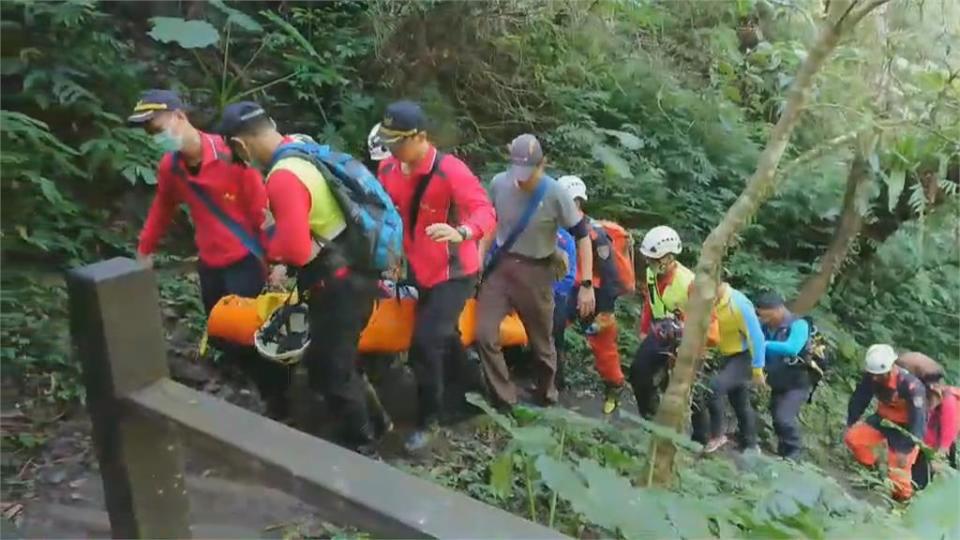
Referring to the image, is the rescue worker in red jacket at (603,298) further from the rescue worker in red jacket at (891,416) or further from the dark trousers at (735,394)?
the rescue worker in red jacket at (891,416)

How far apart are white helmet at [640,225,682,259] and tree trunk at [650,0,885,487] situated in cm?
125

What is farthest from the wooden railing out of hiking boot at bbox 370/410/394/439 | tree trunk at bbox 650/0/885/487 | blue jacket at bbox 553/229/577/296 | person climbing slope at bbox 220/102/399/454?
blue jacket at bbox 553/229/577/296

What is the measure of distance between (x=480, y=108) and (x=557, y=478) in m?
6.49

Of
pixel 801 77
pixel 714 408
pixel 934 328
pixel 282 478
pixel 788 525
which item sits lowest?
pixel 934 328

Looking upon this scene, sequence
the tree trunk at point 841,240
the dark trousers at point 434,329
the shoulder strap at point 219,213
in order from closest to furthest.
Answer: the shoulder strap at point 219,213 → the dark trousers at point 434,329 → the tree trunk at point 841,240

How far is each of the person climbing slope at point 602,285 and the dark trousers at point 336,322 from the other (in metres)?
1.63

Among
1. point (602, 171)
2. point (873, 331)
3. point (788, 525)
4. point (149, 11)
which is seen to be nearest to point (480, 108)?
point (602, 171)

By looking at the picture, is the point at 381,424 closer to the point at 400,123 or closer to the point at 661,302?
the point at 400,123

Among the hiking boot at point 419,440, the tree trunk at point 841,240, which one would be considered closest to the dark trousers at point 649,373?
the hiking boot at point 419,440

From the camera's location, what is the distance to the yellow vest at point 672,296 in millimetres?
5609

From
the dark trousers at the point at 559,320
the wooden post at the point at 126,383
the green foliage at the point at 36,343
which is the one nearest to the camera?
the wooden post at the point at 126,383

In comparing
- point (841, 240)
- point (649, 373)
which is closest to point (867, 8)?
point (649, 373)

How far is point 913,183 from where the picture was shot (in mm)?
9016

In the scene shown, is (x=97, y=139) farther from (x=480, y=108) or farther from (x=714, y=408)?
(x=714, y=408)
